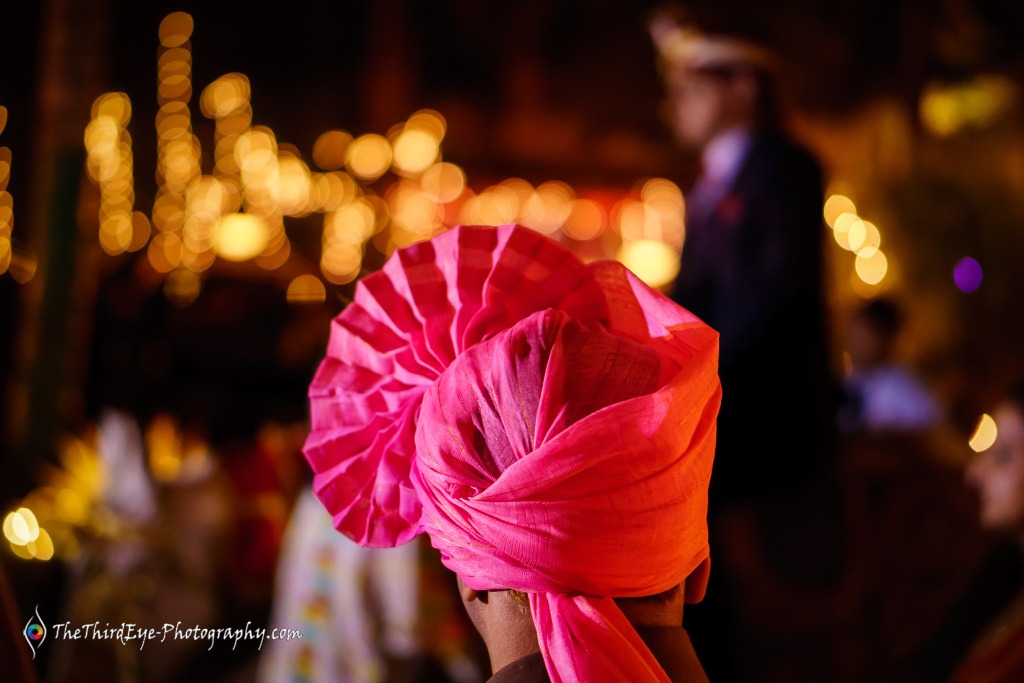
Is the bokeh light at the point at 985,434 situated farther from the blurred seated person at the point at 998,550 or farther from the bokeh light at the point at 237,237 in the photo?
the bokeh light at the point at 237,237

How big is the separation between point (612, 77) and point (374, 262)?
3.29 metres

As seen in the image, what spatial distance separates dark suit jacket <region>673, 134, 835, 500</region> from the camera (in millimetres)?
2191

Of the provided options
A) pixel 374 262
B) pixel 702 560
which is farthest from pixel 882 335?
pixel 374 262

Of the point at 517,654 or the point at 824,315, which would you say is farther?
the point at 824,315

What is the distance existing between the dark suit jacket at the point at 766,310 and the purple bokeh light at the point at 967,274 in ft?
17.2

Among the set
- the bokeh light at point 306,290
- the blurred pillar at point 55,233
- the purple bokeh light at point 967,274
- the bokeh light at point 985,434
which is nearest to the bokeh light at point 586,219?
the bokeh light at point 306,290

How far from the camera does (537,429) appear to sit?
1.05 metres

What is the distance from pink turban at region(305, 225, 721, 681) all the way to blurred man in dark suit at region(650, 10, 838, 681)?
37.0 inches

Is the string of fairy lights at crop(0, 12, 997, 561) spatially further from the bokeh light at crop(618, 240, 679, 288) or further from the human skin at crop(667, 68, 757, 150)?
the human skin at crop(667, 68, 757, 150)

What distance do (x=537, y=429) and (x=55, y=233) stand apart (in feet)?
14.0

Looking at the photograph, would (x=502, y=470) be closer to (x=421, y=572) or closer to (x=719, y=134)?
(x=719, y=134)

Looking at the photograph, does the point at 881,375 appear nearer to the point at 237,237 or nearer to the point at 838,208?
the point at 838,208

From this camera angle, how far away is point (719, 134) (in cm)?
258

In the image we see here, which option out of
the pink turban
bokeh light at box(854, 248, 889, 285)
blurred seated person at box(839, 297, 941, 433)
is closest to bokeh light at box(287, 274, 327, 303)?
blurred seated person at box(839, 297, 941, 433)
